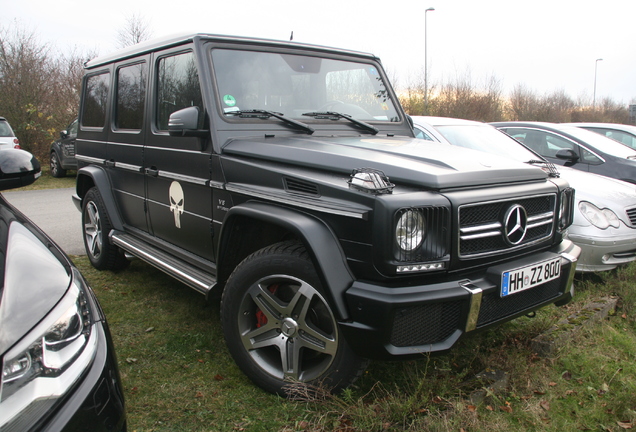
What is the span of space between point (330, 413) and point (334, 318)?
0.52m

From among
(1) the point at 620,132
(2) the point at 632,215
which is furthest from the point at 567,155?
(1) the point at 620,132

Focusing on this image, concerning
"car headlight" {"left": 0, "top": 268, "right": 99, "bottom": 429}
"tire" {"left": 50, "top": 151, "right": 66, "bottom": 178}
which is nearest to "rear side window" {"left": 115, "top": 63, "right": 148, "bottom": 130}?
"car headlight" {"left": 0, "top": 268, "right": 99, "bottom": 429}

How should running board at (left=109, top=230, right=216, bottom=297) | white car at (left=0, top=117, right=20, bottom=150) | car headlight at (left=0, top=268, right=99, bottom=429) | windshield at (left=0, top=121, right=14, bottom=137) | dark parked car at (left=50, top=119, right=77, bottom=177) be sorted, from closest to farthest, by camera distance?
1. car headlight at (left=0, top=268, right=99, bottom=429)
2. running board at (left=109, top=230, right=216, bottom=297)
3. white car at (left=0, top=117, right=20, bottom=150)
4. windshield at (left=0, top=121, right=14, bottom=137)
5. dark parked car at (left=50, top=119, right=77, bottom=177)

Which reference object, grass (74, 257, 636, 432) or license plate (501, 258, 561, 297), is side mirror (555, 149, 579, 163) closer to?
grass (74, 257, 636, 432)

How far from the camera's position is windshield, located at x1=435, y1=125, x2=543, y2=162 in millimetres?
5699

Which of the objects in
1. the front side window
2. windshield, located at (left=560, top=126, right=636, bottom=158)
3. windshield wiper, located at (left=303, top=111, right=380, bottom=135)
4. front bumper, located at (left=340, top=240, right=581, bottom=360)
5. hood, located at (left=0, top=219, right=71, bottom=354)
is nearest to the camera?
Answer: hood, located at (left=0, top=219, right=71, bottom=354)

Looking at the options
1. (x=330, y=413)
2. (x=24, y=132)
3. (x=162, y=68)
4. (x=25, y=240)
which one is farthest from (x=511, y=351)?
(x=24, y=132)

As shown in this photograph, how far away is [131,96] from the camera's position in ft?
14.5

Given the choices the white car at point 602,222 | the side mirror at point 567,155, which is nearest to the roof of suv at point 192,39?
the white car at point 602,222

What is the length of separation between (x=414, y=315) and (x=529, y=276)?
2.47 feet

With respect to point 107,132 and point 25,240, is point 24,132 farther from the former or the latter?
point 25,240

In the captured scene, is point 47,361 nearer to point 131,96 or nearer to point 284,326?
point 284,326

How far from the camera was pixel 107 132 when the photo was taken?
4.80m

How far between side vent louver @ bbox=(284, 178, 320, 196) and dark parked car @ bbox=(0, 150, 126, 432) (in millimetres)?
1144
